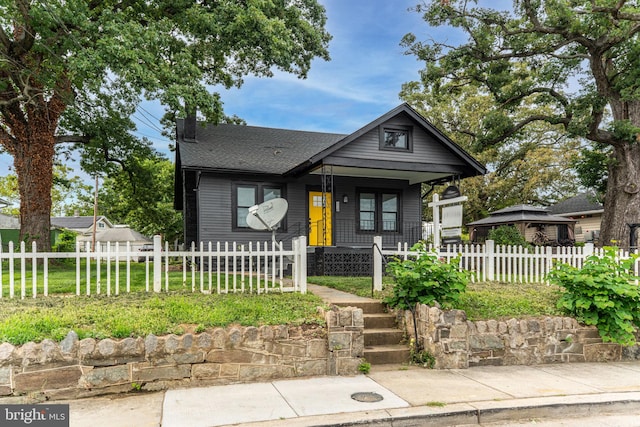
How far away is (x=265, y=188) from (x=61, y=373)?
30.9 feet

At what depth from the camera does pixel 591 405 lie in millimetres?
4527

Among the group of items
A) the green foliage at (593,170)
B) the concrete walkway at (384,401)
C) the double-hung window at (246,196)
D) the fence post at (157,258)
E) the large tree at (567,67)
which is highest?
the large tree at (567,67)

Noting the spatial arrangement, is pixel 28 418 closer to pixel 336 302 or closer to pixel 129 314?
pixel 129 314

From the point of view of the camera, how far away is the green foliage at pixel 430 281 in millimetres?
6047

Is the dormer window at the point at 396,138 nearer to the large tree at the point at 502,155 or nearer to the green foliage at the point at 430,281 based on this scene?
the green foliage at the point at 430,281

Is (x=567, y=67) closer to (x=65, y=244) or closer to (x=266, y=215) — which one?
(x=266, y=215)

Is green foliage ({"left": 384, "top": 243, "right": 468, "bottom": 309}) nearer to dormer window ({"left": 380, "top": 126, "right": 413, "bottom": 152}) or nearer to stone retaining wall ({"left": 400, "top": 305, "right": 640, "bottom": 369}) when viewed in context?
stone retaining wall ({"left": 400, "top": 305, "right": 640, "bottom": 369})

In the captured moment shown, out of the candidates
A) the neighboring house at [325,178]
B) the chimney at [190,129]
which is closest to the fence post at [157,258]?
the neighboring house at [325,178]

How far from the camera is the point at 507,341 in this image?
20.0 feet

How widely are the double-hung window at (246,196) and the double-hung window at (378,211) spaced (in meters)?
2.93

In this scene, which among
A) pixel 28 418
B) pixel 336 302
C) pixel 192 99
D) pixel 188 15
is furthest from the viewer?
pixel 188 15

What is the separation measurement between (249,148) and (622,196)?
13316 millimetres

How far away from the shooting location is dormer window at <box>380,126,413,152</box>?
41.6 ft

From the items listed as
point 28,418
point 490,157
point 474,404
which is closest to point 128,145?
point 28,418
